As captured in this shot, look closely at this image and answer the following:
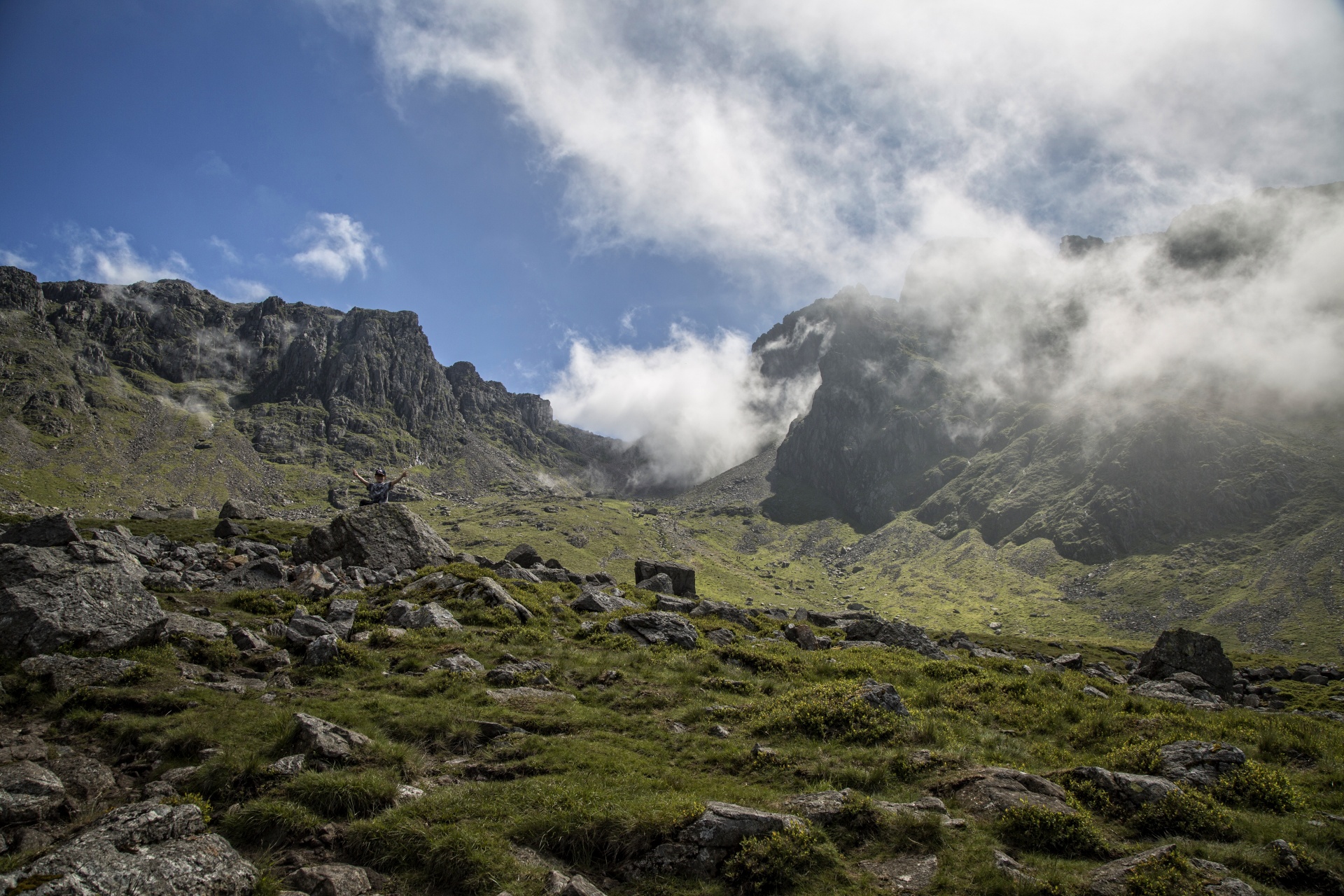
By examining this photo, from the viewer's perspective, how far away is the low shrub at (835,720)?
54.9 ft

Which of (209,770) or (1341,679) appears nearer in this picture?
(209,770)

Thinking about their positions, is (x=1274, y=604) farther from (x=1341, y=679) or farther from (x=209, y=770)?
(x=209, y=770)

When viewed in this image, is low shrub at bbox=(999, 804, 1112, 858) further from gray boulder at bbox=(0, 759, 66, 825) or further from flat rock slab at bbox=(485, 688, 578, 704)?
gray boulder at bbox=(0, 759, 66, 825)

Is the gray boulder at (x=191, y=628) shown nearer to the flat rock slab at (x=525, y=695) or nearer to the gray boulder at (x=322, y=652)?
the gray boulder at (x=322, y=652)

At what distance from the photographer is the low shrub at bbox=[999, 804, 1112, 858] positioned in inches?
450

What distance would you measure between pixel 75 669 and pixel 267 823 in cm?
1015

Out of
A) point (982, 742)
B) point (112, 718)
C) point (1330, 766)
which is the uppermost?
point (1330, 766)

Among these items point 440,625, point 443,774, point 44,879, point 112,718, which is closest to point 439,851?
point 443,774

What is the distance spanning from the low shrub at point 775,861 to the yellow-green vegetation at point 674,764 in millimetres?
39

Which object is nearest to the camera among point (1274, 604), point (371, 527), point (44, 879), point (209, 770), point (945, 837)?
point (44, 879)

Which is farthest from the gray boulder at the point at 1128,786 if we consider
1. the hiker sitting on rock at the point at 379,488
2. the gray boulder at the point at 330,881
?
the hiker sitting on rock at the point at 379,488

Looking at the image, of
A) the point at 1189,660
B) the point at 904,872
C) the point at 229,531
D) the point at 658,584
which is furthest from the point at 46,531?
the point at 1189,660

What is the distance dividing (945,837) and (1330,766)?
11817 millimetres

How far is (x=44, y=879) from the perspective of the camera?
798cm
